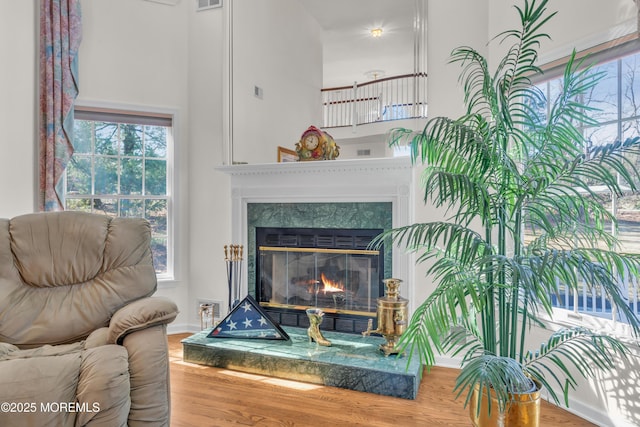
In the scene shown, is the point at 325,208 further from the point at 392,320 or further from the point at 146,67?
the point at 146,67

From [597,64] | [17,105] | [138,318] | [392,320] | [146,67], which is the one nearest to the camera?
[138,318]

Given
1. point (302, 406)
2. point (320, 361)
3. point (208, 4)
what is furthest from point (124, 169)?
point (302, 406)

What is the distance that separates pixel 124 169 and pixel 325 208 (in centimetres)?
209

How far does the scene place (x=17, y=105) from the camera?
2.98 meters

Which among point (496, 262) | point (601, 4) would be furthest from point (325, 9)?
point (496, 262)

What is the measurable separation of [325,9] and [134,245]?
3836mm

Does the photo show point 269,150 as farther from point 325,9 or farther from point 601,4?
point 601,4

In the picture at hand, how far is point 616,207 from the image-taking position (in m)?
2.18

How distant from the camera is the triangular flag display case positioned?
3090mm

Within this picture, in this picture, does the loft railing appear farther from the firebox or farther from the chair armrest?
the chair armrest

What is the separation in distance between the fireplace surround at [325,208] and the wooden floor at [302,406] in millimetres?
839

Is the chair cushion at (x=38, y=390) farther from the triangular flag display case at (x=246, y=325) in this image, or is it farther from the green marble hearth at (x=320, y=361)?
the triangular flag display case at (x=246, y=325)

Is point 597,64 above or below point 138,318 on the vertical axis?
above

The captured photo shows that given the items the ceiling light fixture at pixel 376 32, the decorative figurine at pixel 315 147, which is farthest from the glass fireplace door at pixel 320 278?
the ceiling light fixture at pixel 376 32
